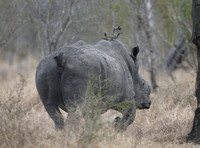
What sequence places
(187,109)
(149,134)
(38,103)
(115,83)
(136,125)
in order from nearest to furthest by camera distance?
(115,83), (149,134), (136,125), (187,109), (38,103)

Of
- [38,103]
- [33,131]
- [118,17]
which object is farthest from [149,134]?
[118,17]

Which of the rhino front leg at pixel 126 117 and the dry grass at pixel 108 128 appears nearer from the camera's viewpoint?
the dry grass at pixel 108 128

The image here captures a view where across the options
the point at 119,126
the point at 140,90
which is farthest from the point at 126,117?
the point at 140,90

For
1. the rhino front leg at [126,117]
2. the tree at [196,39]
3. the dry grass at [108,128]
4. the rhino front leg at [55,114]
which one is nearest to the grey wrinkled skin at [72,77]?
the rhino front leg at [55,114]

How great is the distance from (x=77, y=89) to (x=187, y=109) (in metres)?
3.95

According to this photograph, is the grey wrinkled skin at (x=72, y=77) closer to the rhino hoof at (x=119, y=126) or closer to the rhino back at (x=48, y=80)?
the rhino back at (x=48, y=80)

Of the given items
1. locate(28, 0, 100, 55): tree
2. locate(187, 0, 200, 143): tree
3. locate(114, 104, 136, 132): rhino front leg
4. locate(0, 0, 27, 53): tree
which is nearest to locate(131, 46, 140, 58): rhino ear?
locate(114, 104, 136, 132): rhino front leg

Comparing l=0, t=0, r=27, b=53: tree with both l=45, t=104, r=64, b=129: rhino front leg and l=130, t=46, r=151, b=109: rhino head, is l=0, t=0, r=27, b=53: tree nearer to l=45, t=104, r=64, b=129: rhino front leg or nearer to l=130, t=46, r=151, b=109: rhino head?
l=130, t=46, r=151, b=109: rhino head

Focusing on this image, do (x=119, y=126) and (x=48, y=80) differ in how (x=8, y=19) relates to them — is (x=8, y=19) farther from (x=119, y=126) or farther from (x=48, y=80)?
(x=48, y=80)

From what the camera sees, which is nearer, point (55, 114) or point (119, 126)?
point (55, 114)

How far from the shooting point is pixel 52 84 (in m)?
5.35

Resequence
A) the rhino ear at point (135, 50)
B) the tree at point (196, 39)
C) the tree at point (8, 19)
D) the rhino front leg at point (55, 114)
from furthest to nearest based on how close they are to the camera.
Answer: the tree at point (8, 19) < the rhino ear at point (135, 50) < the tree at point (196, 39) < the rhino front leg at point (55, 114)

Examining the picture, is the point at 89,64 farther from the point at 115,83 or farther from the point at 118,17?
the point at 118,17

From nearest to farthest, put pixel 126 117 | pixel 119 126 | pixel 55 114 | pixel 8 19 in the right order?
1. pixel 55 114
2. pixel 119 126
3. pixel 126 117
4. pixel 8 19
